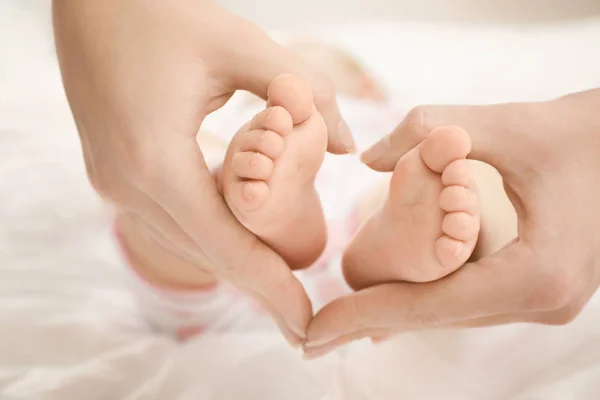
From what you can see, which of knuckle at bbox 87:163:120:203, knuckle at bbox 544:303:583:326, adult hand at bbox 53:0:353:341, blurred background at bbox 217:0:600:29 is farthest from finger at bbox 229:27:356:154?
blurred background at bbox 217:0:600:29

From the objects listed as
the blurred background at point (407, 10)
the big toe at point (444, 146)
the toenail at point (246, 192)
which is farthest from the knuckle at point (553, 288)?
the blurred background at point (407, 10)

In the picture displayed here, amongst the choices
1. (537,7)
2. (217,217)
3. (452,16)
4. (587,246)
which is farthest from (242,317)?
(537,7)

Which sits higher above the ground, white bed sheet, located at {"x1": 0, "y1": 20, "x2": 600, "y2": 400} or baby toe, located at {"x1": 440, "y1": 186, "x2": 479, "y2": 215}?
baby toe, located at {"x1": 440, "y1": 186, "x2": 479, "y2": 215}

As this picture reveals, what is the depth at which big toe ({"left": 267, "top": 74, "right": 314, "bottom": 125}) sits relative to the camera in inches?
16.4

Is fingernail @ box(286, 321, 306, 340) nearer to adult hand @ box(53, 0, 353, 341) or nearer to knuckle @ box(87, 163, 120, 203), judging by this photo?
adult hand @ box(53, 0, 353, 341)

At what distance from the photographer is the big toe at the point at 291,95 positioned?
418 millimetres

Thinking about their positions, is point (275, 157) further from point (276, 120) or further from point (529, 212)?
point (529, 212)

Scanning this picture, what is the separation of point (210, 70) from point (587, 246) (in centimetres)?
29

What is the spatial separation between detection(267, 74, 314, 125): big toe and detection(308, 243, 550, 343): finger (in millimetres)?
158

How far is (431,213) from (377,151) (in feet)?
0.24

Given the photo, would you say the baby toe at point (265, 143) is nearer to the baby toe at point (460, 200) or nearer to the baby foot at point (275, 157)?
the baby foot at point (275, 157)

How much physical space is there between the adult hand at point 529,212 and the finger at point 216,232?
0.08 metres

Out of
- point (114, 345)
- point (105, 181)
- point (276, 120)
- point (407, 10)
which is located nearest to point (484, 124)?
point (276, 120)

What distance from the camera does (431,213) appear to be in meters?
0.44
